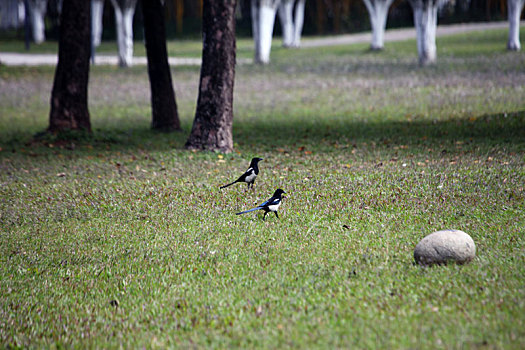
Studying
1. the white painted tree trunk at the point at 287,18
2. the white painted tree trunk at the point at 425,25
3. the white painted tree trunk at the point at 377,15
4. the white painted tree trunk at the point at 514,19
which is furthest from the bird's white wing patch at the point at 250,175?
the white painted tree trunk at the point at 287,18

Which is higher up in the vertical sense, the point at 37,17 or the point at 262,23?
the point at 37,17

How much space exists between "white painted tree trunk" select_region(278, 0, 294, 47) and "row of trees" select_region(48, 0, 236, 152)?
29.9m

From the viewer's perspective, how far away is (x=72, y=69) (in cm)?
1455

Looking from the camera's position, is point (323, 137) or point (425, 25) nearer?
point (323, 137)

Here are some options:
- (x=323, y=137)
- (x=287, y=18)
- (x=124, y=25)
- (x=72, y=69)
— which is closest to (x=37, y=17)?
(x=124, y=25)

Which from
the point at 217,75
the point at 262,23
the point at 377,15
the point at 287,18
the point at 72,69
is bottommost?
the point at 217,75

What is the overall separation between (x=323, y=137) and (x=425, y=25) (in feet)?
60.2

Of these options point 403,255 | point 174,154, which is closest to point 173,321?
point 403,255

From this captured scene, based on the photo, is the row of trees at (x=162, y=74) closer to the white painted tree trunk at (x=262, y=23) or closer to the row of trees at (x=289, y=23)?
the row of trees at (x=289, y=23)

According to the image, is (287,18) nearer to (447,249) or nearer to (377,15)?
(377,15)

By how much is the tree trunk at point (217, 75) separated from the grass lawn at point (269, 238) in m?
0.66

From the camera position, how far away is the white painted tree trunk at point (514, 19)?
103 feet

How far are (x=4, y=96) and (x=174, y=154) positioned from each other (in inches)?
627

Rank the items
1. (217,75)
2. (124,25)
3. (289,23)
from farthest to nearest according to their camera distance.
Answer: (289,23)
(124,25)
(217,75)
